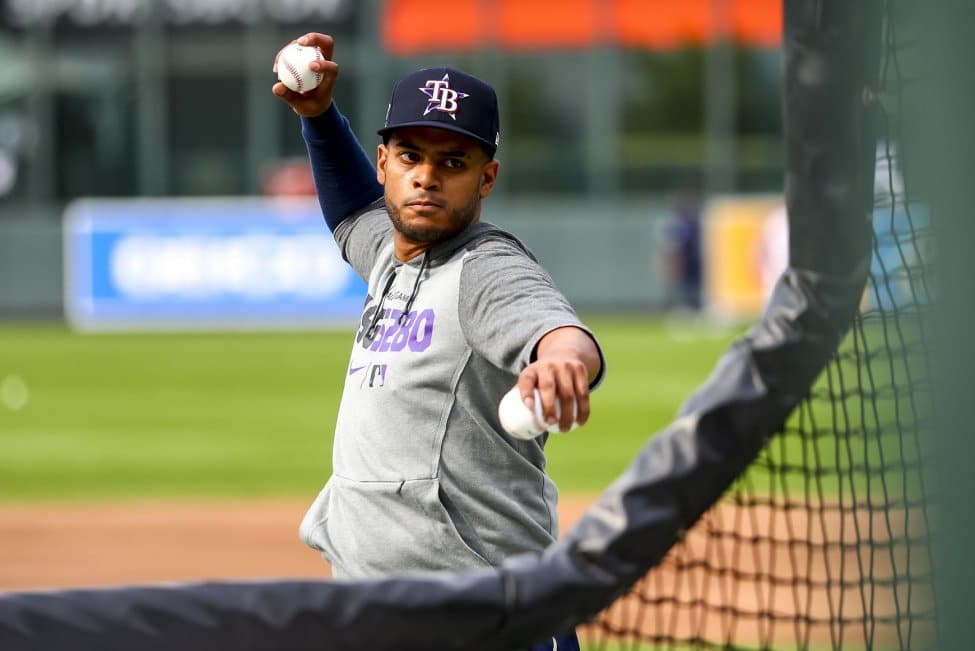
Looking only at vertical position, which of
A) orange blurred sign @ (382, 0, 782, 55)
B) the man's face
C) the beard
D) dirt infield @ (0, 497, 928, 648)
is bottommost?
dirt infield @ (0, 497, 928, 648)

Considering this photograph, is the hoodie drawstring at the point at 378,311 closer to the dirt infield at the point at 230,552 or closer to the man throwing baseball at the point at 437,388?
the man throwing baseball at the point at 437,388

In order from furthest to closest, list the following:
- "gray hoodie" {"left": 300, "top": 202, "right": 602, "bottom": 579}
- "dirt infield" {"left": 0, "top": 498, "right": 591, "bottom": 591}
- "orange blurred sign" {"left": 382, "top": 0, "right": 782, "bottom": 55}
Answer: "orange blurred sign" {"left": 382, "top": 0, "right": 782, "bottom": 55}
"dirt infield" {"left": 0, "top": 498, "right": 591, "bottom": 591}
"gray hoodie" {"left": 300, "top": 202, "right": 602, "bottom": 579}

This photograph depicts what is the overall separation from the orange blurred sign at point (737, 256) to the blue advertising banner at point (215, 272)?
20.2 ft

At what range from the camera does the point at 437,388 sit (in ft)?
10.1

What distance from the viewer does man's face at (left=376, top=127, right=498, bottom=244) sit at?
3.18 m

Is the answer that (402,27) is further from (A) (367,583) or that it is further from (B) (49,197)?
(A) (367,583)

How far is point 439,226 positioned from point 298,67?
0.61 m

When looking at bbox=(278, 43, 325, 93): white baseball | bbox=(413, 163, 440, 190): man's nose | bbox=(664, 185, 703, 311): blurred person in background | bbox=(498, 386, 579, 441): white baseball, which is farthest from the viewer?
bbox=(664, 185, 703, 311): blurred person in background

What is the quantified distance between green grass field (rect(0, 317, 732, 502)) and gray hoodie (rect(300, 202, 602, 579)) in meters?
7.62

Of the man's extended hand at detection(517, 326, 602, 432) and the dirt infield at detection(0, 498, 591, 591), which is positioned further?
the dirt infield at detection(0, 498, 591, 591)

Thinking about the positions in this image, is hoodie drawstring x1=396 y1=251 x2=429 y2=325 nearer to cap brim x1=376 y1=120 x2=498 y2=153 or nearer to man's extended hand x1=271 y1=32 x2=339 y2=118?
cap brim x1=376 y1=120 x2=498 y2=153

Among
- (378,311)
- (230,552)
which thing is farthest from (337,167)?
(230,552)

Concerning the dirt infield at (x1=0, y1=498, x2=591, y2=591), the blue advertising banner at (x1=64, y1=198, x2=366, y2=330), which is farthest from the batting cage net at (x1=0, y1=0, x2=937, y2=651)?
the blue advertising banner at (x1=64, y1=198, x2=366, y2=330)

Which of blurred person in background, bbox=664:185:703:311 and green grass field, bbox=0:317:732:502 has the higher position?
Result: blurred person in background, bbox=664:185:703:311
